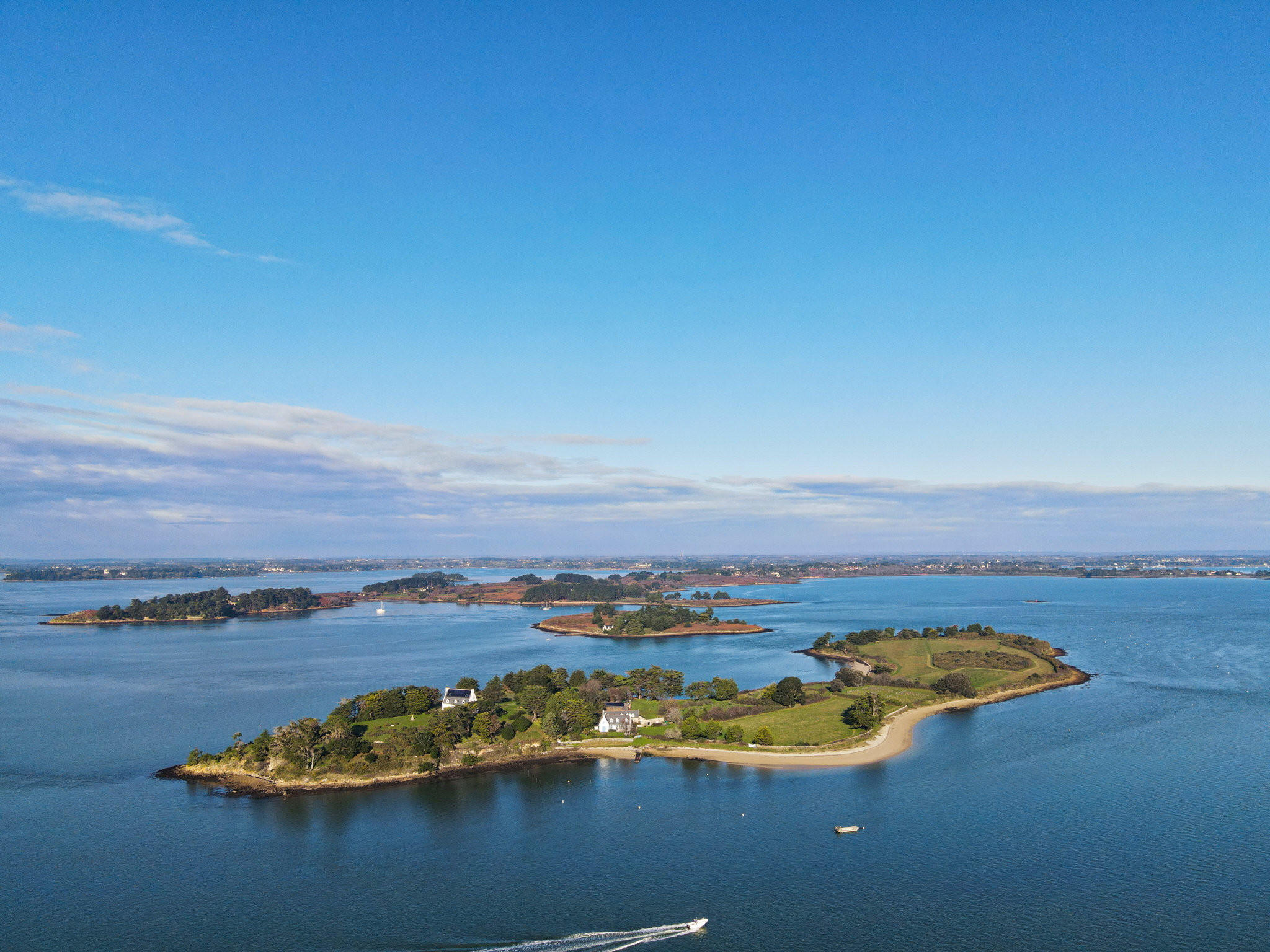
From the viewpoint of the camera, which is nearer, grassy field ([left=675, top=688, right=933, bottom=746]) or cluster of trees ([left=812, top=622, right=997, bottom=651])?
grassy field ([left=675, top=688, right=933, bottom=746])

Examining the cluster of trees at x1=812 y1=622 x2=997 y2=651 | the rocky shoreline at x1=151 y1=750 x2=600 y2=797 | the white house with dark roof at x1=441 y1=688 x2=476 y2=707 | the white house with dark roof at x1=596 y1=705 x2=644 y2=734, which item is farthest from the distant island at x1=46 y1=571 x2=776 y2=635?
the rocky shoreline at x1=151 y1=750 x2=600 y2=797

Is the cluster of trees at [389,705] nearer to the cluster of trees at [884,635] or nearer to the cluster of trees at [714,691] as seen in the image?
the cluster of trees at [714,691]

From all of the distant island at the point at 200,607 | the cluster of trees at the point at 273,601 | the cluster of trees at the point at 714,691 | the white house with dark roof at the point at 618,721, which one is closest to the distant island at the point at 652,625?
the cluster of trees at the point at 714,691

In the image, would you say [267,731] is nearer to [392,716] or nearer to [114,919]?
[392,716]

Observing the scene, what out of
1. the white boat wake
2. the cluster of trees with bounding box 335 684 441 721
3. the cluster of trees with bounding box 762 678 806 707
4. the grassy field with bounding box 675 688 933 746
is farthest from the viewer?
the cluster of trees with bounding box 762 678 806 707

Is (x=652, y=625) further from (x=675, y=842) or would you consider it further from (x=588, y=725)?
(x=675, y=842)

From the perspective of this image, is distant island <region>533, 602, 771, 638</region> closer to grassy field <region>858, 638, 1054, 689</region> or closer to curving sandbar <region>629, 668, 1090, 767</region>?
grassy field <region>858, 638, 1054, 689</region>
